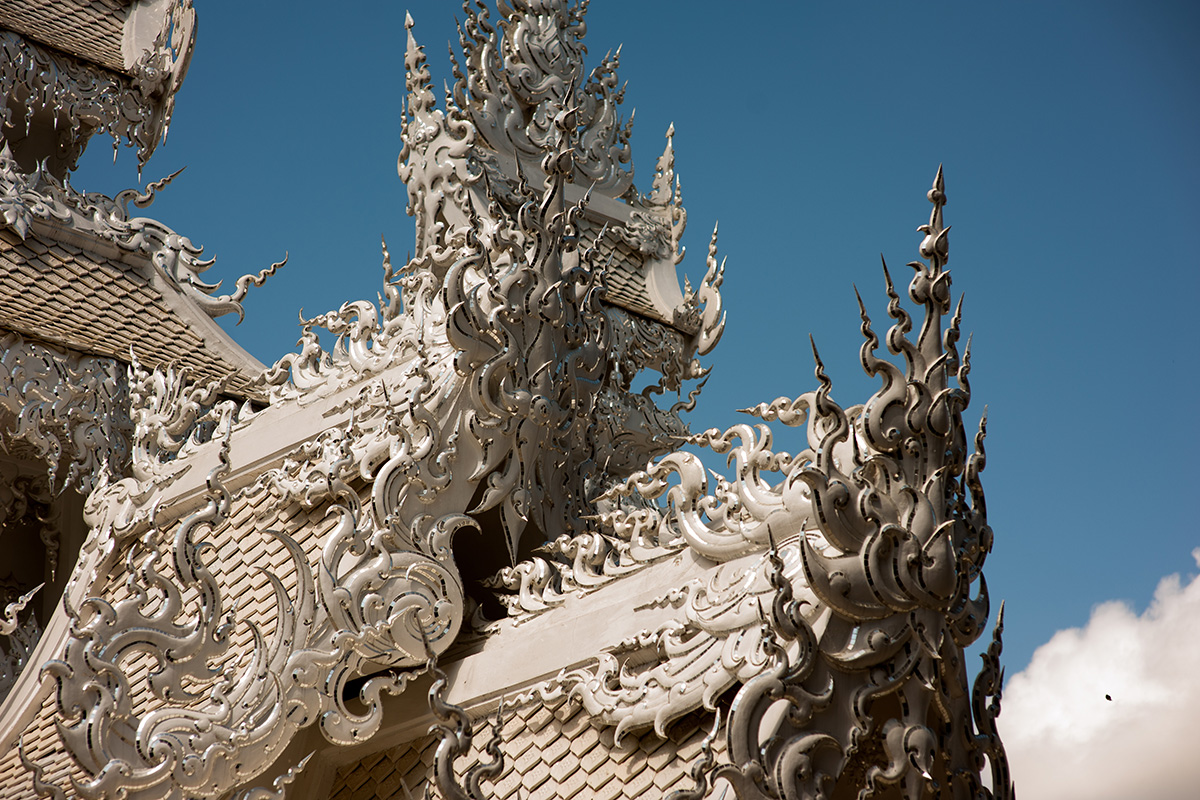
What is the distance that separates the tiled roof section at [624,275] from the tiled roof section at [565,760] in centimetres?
614

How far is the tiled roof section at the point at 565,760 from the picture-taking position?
3678 millimetres

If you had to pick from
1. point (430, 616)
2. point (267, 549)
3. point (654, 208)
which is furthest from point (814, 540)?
point (654, 208)

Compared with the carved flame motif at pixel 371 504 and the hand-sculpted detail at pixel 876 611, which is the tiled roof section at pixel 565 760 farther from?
the carved flame motif at pixel 371 504

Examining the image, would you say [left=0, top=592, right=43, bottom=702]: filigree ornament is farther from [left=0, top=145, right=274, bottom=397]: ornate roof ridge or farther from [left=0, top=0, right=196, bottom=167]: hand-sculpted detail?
[left=0, top=0, right=196, bottom=167]: hand-sculpted detail

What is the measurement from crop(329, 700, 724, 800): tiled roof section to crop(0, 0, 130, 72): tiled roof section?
7529mm

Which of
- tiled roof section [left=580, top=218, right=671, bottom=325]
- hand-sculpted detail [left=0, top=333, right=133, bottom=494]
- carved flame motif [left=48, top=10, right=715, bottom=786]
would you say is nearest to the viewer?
carved flame motif [left=48, top=10, right=715, bottom=786]

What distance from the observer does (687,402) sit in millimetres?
10031

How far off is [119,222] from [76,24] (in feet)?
7.40

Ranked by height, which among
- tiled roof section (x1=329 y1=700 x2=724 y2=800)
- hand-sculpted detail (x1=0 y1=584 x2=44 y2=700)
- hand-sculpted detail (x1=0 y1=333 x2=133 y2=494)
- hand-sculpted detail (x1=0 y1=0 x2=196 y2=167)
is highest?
hand-sculpted detail (x1=0 y1=0 x2=196 y2=167)

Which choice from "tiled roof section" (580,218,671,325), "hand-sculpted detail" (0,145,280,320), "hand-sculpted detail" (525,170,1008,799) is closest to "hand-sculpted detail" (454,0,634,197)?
"tiled roof section" (580,218,671,325)

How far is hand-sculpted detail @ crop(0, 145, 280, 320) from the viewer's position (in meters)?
8.85

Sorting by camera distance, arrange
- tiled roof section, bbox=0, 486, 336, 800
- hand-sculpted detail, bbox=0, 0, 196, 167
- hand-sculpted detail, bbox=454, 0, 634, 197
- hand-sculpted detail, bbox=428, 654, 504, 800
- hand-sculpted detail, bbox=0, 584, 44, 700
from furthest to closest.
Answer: hand-sculpted detail, bbox=0, 0, 196, 167 < hand-sculpted detail, bbox=454, 0, 634, 197 < hand-sculpted detail, bbox=0, 584, 44, 700 < tiled roof section, bbox=0, 486, 336, 800 < hand-sculpted detail, bbox=428, 654, 504, 800

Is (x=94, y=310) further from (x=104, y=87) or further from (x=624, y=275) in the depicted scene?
(x=624, y=275)

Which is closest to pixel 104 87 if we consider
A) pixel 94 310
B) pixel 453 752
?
pixel 94 310
